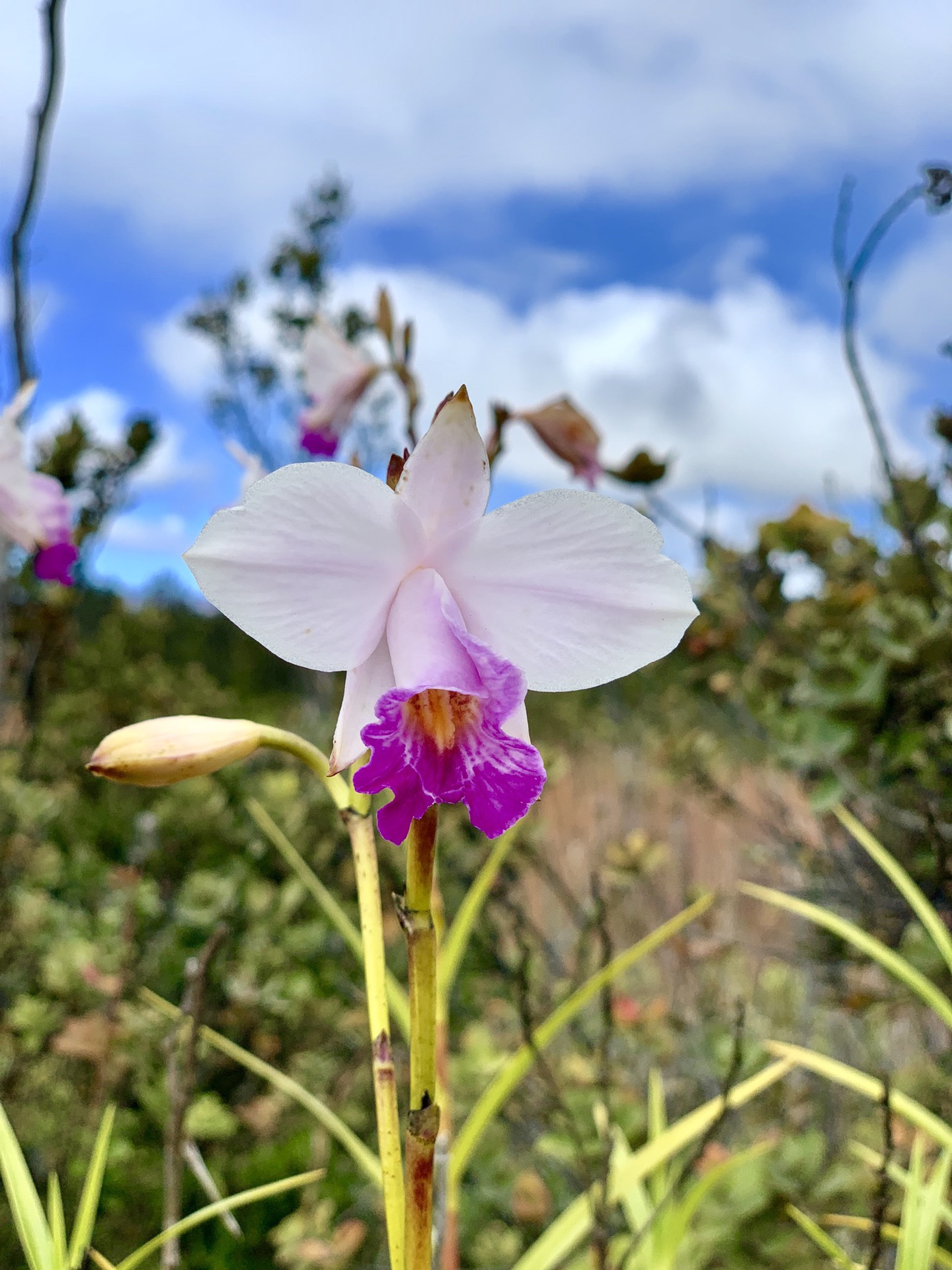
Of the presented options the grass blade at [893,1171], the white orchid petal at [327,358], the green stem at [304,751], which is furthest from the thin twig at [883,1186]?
the white orchid petal at [327,358]

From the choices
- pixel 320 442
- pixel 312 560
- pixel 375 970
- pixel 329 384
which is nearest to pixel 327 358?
pixel 329 384

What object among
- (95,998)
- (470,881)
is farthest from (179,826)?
(470,881)

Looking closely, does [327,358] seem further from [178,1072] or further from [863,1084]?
[863,1084]

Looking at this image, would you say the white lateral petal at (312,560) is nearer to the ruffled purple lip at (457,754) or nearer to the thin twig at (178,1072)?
the ruffled purple lip at (457,754)

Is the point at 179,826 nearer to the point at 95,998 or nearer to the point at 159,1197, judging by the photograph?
the point at 95,998

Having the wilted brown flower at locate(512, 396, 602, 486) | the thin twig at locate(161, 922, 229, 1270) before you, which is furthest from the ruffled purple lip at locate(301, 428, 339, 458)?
the thin twig at locate(161, 922, 229, 1270)
